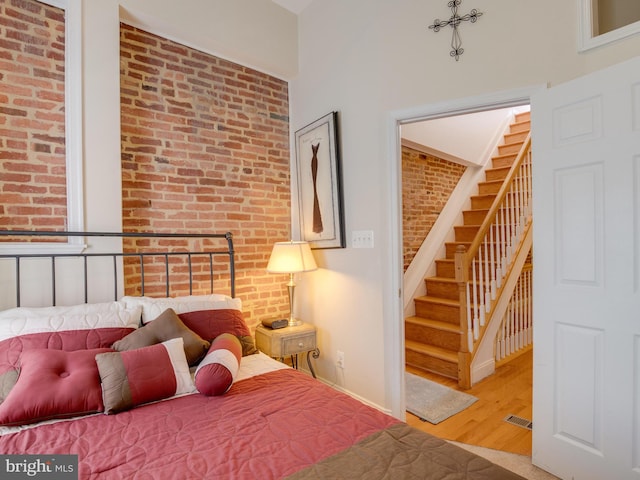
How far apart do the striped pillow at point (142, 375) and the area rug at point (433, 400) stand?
1.81 m

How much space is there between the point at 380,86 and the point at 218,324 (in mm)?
1967

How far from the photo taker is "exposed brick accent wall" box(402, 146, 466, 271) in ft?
13.9

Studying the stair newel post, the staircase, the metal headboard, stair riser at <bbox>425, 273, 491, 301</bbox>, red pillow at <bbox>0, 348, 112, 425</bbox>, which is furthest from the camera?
stair riser at <bbox>425, 273, 491, 301</bbox>

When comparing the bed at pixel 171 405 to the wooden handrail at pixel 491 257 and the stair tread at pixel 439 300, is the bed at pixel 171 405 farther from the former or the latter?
the stair tread at pixel 439 300

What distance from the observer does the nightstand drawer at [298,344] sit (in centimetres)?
273

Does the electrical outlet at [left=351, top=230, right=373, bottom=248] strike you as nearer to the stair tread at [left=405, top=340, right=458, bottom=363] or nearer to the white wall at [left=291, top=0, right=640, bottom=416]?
the white wall at [left=291, top=0, right=640, bottom=416]

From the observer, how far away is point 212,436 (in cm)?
129

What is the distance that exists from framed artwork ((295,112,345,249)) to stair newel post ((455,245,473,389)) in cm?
117

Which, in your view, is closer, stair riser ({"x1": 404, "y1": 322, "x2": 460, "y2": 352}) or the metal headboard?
the metal headboard

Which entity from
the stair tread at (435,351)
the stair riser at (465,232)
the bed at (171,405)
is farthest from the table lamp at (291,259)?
the stair riser at (465,232)

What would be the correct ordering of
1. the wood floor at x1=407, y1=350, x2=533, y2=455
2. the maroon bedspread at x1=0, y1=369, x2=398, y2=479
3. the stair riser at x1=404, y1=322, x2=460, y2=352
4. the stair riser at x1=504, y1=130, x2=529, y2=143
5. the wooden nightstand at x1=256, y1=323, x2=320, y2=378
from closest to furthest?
the maroon bedspread at x1=0, y1=369, x2=398, y2=479 < the wood floor at x1=407, y1=350, x2=533, y2=455 < the wooden nightstand at x1=256, y1=323, x2=320, y2=378 < the stair riser at x1=404, y1=322, x2=460, y2=352 < the stair riser at x1=504, y1=130, x2=529, y2=143

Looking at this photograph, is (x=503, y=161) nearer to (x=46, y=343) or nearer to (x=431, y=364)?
(x=431, y=364)

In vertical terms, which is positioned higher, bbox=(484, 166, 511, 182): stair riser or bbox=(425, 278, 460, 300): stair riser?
bbox=(484, 166, 511, 182): stair riser

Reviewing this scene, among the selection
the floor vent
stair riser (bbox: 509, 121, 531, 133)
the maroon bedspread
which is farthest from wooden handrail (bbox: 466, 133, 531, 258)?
the maroon bedspread
